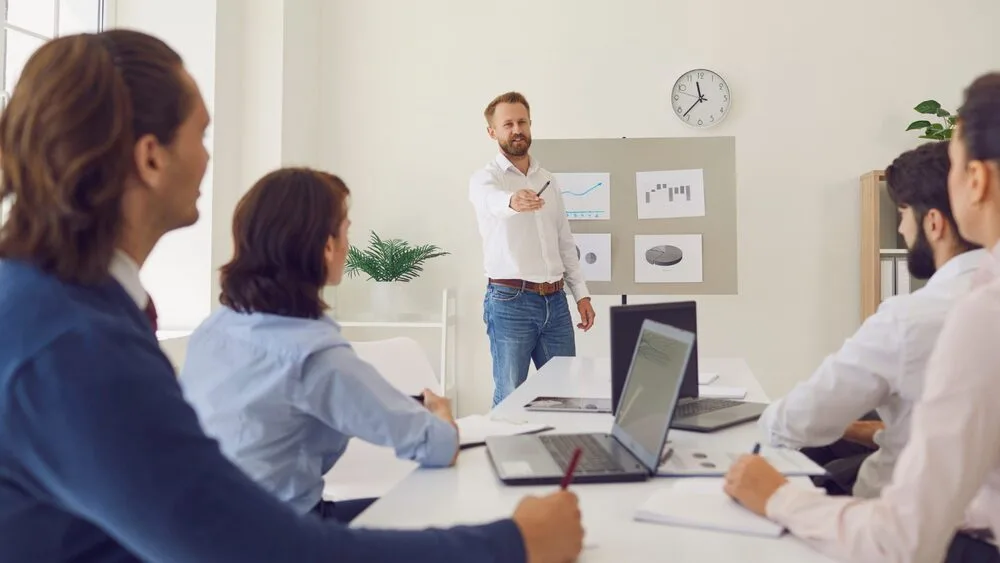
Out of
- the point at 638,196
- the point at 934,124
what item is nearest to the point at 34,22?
the point at 638,196

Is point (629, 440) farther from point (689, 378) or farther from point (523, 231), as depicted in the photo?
point (523, 231)

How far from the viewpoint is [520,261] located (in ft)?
12.0

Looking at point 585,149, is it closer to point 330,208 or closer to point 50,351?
point 330,208

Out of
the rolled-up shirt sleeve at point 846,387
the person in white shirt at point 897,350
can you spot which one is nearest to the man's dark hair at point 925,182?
the person in white shirt at point 897,350

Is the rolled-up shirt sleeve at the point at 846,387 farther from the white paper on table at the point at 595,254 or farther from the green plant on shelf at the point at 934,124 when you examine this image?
the green plant on shelf at the point at 934,124

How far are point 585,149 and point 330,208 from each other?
288cm

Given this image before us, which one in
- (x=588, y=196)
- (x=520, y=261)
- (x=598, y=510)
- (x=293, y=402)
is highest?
(x=588, y=196)

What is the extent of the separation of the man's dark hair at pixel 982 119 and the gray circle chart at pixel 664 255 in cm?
314

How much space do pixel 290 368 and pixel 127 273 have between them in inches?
25.7

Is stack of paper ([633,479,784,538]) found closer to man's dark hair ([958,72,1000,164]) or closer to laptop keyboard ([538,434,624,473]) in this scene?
laptop keyboard ([538,434,624,473])

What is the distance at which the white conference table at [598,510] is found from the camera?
1071 millimetres

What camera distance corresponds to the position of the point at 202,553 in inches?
26.7

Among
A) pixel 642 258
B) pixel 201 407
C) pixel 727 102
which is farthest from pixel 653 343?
pixel 727 102

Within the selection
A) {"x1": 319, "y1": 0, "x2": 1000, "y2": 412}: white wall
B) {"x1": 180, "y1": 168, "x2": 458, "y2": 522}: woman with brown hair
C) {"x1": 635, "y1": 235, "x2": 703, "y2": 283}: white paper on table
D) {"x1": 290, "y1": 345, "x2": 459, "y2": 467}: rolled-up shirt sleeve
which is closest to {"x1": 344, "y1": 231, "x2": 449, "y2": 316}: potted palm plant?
{"x1": 319, "y1": 0, "x2": 1000, "y2": 412}: white wall
